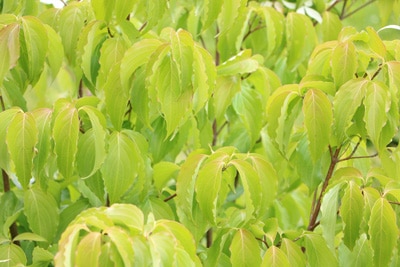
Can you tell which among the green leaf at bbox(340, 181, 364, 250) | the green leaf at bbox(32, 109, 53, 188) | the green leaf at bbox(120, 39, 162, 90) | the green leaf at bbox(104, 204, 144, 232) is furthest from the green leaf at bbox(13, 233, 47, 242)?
the green leaf at bbox(340, 181, 364, 250)

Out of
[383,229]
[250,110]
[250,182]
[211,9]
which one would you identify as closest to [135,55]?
[211,9]

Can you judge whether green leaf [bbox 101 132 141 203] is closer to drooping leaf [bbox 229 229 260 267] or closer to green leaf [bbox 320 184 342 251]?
drooping leaf [bbox 229 229 260 267]

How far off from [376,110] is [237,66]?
40 centimetres

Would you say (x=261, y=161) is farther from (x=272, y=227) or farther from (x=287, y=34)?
(x=287, y=34)

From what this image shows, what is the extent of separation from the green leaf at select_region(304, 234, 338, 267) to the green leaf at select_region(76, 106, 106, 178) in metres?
0.45

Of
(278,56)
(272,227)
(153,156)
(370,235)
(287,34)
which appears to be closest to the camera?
(370,235)

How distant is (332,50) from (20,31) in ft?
2.05

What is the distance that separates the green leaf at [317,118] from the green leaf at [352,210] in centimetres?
10

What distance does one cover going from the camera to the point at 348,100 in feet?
4.72

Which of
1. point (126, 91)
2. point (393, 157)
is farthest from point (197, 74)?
point (393, 157)

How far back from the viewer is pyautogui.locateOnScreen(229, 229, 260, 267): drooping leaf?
1442 mm

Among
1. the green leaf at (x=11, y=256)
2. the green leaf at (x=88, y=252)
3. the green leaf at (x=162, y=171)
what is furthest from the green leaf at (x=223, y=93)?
the green leaf at (x=88, y=252)

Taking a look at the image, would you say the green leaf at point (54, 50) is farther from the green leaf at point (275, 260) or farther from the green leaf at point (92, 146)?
the green leaf at point (275, 260)

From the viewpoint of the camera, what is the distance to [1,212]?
1.76 m
